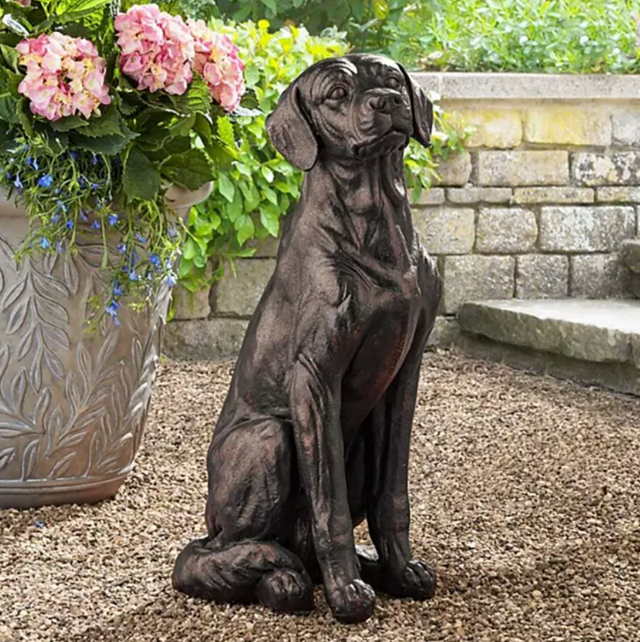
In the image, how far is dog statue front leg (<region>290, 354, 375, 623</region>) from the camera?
2387mm

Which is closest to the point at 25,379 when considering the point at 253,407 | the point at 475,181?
the point at 253,407

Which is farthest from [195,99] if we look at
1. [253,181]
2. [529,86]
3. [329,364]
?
[529,86]

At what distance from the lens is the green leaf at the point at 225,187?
5273 mm

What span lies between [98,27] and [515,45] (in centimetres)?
369

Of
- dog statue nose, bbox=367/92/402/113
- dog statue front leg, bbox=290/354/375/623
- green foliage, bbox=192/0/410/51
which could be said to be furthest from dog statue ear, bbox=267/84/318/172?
green foliage, bbox=192/0/410/51

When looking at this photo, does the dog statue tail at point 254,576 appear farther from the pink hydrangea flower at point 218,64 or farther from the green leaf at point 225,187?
the green leaf at point 225,187

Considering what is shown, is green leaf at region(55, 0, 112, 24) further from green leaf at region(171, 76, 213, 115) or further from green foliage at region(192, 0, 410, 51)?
green foliage at region(192, 0, 410, 51)

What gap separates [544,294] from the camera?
618 cm

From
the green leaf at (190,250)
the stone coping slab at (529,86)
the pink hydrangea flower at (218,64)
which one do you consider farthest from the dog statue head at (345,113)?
the stone coping slab at (529,86)

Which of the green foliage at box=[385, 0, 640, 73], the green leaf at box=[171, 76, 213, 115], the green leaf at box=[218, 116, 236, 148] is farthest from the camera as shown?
the green foliage at box=[385, 0, 640, 73]

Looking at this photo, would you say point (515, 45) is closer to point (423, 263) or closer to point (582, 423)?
point (582, 423)

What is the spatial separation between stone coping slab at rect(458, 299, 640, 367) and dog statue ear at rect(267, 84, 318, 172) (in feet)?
9.78

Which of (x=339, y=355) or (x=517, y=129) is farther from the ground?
(x=517, y=129)

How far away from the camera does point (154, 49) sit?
10.2 ft
